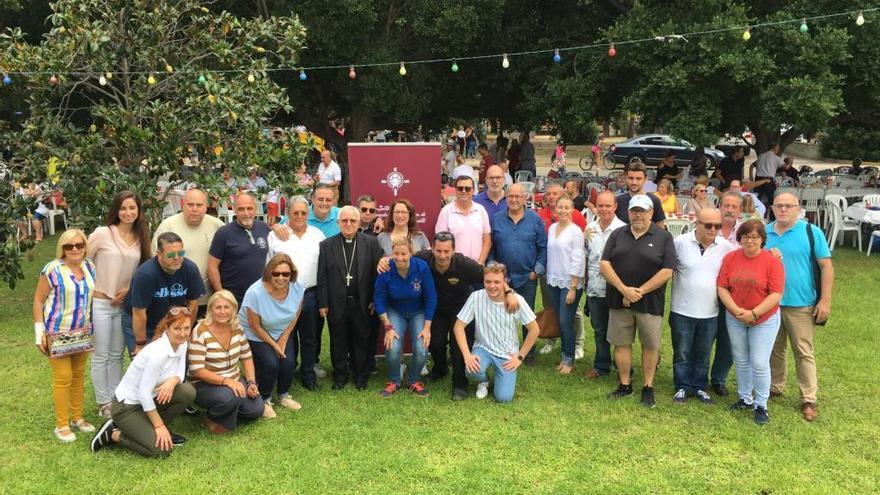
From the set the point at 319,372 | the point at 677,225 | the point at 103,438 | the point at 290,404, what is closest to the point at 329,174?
the point at 677,225

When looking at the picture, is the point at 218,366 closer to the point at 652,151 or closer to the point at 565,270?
the point at 565,270

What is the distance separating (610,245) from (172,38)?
19.9ft

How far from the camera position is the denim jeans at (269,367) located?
492cm

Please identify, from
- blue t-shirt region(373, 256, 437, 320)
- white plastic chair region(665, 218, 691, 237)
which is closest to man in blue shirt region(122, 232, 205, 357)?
blue t-shirt region(373, 256, 437, 320)

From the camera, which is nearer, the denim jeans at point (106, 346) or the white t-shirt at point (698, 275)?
the denim jeans at point (106, 346)

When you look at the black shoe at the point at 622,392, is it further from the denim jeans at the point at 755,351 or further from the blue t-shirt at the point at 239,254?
the blue t-shirt at the point at 239,254

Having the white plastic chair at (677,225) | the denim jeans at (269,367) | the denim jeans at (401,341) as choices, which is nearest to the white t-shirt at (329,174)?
the white plastic chair at (677,225)

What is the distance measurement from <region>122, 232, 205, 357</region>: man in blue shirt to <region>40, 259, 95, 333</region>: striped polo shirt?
0.87 feet

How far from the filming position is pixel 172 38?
8.08 meters

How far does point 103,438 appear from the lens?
14.4ft

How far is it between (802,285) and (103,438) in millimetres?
4989

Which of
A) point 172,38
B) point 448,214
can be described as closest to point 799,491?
point 448,214

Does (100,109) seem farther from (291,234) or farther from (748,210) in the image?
(748,210)

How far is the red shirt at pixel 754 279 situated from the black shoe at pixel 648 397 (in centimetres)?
96
